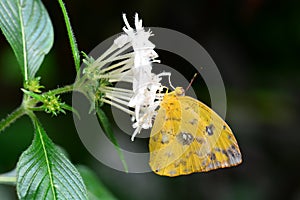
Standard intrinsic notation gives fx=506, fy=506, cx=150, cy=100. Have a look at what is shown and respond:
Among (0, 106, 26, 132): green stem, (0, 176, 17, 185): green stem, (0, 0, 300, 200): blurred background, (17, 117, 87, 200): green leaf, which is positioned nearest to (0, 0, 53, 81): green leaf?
(0, 106, 26, 132): green stem

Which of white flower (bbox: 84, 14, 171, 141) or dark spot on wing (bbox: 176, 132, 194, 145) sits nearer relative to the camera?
white flower (bbox: 84, 14, 171, 141)

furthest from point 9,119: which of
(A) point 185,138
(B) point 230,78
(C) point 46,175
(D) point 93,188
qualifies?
(B) point 230,78

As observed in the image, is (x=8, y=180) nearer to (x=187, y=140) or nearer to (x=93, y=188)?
(x=93, y=188)

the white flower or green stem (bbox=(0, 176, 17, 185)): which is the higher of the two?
the white flower

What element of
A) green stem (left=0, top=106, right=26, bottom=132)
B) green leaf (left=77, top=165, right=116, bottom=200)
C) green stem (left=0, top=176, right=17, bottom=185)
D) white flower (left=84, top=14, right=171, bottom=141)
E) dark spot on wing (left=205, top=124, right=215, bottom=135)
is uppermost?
white flower (left=84, top=14, right=171, bottom=141)

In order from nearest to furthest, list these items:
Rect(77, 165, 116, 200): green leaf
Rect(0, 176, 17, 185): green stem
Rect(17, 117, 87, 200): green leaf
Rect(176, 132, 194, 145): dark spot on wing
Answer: Rect(17, 117, 87, 200): green leaf → Rect(176, 132, 194, 145): dark spot on wing → Rect(0, 176, 17, 185): green stem → Rect(77, 165, 116, 200): green leaf

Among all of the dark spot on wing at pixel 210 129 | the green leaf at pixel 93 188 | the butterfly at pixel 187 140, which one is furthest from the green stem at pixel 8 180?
the dark spot on wing at pixel 210 129

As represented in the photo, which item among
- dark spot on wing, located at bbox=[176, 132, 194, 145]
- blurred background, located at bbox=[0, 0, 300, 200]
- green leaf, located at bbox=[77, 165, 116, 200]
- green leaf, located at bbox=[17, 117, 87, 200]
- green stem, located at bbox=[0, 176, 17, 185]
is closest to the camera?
green leaf, located at bbox=[17, 117, 87, 200]

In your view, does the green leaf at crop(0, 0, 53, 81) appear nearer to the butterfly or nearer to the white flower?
the white flower
